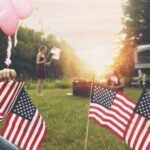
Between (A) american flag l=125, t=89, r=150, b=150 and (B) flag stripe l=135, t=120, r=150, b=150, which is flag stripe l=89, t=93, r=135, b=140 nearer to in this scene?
(A) american flag l=125, t=89, r=150, b=150

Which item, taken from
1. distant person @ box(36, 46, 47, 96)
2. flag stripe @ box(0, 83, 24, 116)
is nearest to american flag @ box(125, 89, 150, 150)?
flag stripe @ box(0, 83, 24, 116)

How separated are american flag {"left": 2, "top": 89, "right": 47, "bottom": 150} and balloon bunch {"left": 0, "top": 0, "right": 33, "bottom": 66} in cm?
50

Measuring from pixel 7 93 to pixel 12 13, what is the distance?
3.34 feet

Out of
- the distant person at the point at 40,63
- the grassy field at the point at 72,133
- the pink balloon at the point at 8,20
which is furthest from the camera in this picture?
the distant person at the point at 40,63

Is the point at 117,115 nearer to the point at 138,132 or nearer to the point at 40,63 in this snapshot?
the point at 138,132

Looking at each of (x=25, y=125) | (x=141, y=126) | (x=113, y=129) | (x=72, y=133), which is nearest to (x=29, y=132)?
(x=25, y=125)

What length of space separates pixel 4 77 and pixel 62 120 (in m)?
6.26

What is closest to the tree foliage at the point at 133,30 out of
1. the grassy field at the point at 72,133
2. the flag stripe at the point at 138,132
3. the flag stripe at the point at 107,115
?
the grassy field at the point at 72,133

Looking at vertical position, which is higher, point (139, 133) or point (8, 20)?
point (8, 20)

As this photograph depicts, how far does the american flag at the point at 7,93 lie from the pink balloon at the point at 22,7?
0.93 metres

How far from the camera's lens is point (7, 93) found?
5.57 m

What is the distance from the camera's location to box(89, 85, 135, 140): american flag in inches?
254

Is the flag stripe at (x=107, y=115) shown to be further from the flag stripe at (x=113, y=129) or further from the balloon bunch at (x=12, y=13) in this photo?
the balloon bunch at (x=12, y=13)

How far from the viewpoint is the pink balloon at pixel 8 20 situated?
5965 mm
